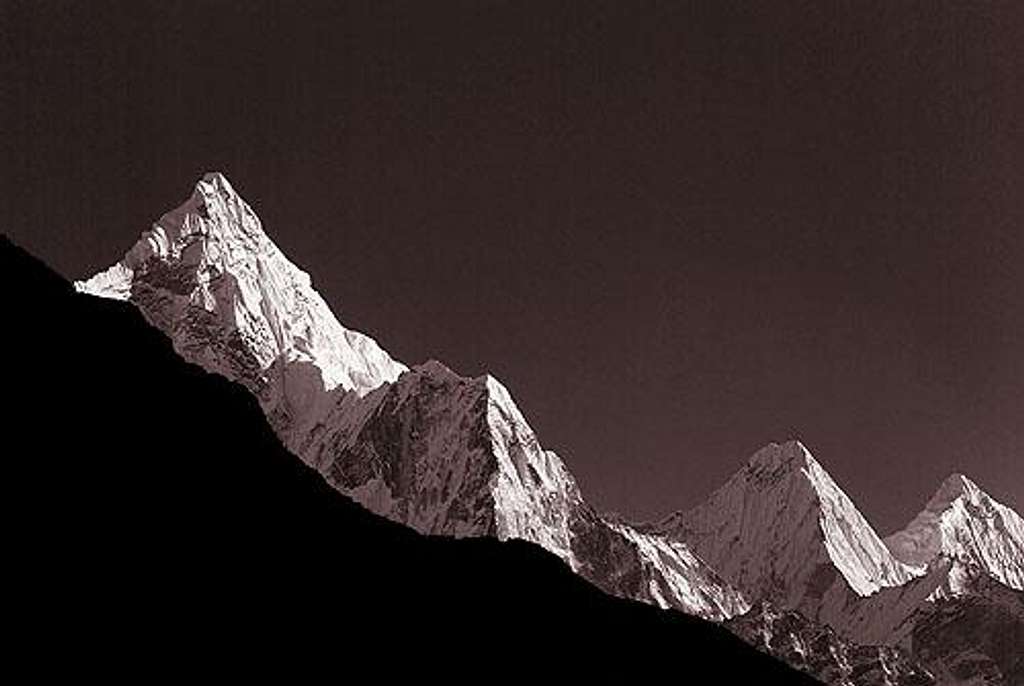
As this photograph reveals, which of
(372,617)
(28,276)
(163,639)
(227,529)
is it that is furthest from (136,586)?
(28,276)

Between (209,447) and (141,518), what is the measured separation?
13890 mm

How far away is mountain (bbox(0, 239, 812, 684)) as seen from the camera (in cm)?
7062

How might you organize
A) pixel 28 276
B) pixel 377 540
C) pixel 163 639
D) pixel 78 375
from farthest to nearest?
pixel 377 540, pixel 28 276, pixel 78 375, pixel 163 639

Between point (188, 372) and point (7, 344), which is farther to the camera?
point (188, 372)

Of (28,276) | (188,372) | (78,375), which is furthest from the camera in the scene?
(188,372)

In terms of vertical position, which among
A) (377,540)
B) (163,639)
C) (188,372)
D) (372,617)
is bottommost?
(163,639)

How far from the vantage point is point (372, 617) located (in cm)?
8969

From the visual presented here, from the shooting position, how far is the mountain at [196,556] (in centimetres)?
7062

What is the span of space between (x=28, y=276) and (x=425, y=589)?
30235mm

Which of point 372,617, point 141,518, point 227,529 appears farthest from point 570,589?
point 141,518

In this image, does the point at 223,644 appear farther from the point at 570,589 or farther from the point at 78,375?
the point at 570,589

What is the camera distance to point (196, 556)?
8012 centimetres

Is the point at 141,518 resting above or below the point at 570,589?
below

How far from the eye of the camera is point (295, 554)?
296 ft
